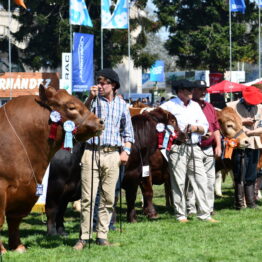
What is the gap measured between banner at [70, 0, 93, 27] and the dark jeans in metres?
18.5

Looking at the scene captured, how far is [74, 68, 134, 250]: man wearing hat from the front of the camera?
8.12 meters

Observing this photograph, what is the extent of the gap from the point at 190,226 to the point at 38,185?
3313 mm

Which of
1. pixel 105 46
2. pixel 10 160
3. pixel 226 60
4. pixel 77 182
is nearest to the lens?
pixel 10 160

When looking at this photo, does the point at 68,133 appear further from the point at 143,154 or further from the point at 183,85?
the point at 143,154

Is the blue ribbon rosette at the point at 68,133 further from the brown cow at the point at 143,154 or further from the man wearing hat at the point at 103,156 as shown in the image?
the brown cow at the point at 143,154

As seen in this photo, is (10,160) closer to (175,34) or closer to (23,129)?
(23,129)

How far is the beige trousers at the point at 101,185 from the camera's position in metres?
8.12

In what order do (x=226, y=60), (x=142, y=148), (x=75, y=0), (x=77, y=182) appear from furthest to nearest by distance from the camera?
(x=226, y=60), (x=75, y=0), (x=142, y=148), (x=77, y=182)

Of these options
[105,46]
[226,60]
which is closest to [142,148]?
[105,46]

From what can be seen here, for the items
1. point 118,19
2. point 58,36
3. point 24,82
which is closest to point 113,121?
point 118,19

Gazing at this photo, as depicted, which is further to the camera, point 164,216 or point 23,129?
point 164,216

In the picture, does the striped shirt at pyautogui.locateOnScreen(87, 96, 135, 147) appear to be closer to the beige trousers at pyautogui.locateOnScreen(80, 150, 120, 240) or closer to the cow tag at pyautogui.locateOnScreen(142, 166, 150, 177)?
the beige trousers at pyautogui.locateOnScreen(80, 150, 120, 240)

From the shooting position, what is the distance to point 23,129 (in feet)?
24.7

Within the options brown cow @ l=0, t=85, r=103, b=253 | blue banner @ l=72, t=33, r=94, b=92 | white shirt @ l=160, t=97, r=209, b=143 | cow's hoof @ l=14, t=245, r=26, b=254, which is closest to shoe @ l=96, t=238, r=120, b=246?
cow's hoof @ l=14, t=245, r=26, b=254
